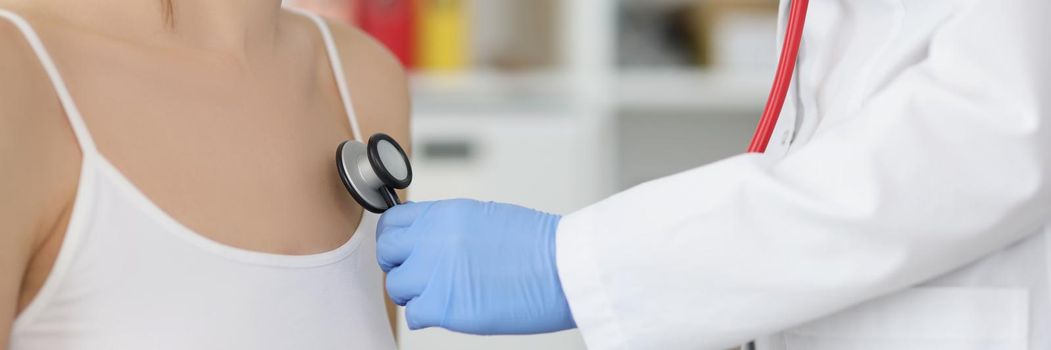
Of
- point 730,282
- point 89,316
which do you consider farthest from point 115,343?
point 730,282

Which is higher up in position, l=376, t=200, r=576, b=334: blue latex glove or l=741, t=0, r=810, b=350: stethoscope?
l=741, t=0, r=810, b=350: stethoscope

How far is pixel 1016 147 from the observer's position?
0.90 m

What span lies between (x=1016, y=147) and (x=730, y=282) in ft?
0.78

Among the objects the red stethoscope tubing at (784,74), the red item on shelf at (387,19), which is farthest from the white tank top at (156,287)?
the red item on shelf at (387,19)

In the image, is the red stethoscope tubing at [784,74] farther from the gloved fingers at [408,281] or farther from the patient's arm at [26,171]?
the patient's arm at [26,171]

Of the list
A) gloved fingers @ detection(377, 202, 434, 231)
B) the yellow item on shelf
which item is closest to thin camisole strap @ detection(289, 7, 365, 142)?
gloved fingers @ detection(377, 202, 434, 231)

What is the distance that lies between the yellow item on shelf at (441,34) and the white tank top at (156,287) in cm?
176

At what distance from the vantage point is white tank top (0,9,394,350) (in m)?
0.79

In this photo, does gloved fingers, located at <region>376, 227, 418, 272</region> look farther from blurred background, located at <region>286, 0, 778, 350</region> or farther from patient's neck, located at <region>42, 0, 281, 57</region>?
blurred background, located at <region>286, 0, 778, 350</region>

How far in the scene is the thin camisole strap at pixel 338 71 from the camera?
1130mm

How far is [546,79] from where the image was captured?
279 cm

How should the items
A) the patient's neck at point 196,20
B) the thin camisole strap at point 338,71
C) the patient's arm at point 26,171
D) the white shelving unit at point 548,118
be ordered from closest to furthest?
the patient's arm at point 26,171 < the patient's neck at point 196,20 < the thin camisole strap at point 338,71 < the white shelving unit at point 548,118

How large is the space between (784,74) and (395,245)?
1.22ft

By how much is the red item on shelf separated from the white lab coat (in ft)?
5.72
